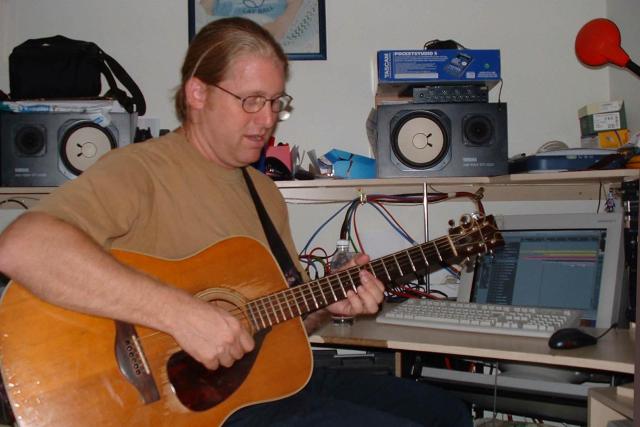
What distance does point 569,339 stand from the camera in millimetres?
1467

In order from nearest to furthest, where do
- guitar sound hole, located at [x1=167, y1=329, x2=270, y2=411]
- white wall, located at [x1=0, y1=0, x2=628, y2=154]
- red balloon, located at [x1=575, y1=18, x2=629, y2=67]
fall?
guitar sound hole, located at [x1=167, y1=329, x2=270, y2=411] < red balloon, located at [x1=575, y1=18, x2=629, y2=67] < white wall, located at [x1=0, y1=0, x2=628, y2=154]

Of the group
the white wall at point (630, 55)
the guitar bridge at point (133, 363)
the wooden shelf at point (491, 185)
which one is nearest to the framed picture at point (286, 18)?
the wooden shelf at point (491, 185)

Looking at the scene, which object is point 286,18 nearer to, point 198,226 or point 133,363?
point 198,226

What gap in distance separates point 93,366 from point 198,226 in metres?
0.41

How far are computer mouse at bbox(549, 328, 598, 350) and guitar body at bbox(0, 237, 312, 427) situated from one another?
705 mm

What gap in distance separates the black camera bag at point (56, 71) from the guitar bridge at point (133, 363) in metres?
1.28

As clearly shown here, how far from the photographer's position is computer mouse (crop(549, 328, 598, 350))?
1.46 metres

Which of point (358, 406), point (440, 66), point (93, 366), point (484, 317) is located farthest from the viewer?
point (440, 66)

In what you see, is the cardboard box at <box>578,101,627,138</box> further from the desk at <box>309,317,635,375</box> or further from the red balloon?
the desk at <box>309,317,635,375</box>

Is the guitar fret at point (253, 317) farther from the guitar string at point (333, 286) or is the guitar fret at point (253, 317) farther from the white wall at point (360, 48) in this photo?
the white wall at point (360, 48)

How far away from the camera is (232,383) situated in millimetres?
1278

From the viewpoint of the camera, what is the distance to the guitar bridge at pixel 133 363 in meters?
1.16

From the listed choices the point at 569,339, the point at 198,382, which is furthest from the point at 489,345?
the point at 198,382

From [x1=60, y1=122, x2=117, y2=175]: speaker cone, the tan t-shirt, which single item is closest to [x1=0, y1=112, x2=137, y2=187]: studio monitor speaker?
[x1=60, y1=122, x2=117, y2=175]: speaker cone
